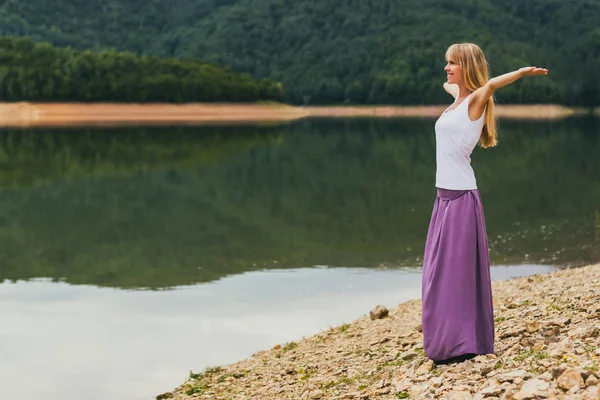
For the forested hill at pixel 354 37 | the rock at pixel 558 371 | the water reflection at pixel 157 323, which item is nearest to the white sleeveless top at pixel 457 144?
the rock at pixel 558 371

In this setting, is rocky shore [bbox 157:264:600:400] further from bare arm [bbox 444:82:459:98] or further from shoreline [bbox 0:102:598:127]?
shoreline [bbox 0:102:598:127]

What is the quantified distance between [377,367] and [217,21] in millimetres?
186196

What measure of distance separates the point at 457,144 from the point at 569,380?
75.6 inches

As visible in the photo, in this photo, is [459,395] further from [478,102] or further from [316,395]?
[478,102]

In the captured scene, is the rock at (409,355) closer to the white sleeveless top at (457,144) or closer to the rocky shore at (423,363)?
the rocky shore at (423,363)

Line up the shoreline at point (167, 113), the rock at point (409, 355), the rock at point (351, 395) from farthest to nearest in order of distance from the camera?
the shoreline at point (167, 113), the rock at point (409, 355), the rock at point (351, 395)

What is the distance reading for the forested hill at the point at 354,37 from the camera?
147 m

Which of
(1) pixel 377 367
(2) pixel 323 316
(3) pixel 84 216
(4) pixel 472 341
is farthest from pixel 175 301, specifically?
(3) pixel 84 216

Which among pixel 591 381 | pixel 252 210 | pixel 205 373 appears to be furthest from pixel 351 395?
pixel 252 210

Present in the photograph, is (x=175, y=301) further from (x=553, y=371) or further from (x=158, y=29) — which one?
(x=158, y=29)

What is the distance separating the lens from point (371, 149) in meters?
51.6

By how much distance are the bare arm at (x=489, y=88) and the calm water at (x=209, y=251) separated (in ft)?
15.2

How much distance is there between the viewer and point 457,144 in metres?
6.43

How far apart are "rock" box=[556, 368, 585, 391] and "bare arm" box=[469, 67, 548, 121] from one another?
1964mm
